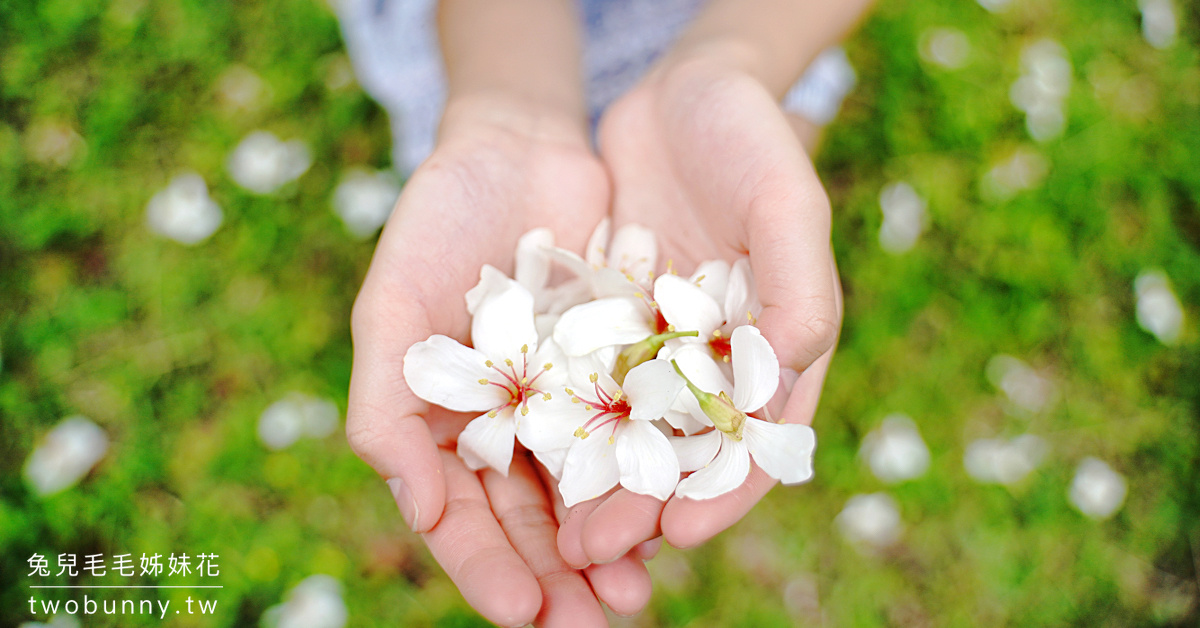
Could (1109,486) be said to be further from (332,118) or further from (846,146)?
(332,118)

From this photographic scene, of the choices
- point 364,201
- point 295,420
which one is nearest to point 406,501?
point 295,420

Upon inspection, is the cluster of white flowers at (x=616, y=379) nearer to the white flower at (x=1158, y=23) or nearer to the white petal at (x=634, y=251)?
the white petal at (x=634, y=251)

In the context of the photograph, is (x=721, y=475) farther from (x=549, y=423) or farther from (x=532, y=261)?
(x=532, y=261)

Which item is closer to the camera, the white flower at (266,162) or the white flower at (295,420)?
the white flower at (295,420)

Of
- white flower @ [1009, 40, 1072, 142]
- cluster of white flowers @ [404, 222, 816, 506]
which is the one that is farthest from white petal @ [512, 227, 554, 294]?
white flower @ [1009, 40, 1072, 142]

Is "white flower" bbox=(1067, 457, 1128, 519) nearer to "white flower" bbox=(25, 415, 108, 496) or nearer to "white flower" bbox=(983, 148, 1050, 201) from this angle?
"white flower" bbox=(983, 148, 1050, 201)

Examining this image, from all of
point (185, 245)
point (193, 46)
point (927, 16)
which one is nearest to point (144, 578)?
point (185, 245)

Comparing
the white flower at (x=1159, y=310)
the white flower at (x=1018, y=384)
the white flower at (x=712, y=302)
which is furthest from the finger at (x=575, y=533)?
the white flower at (x=1159, y=310)
